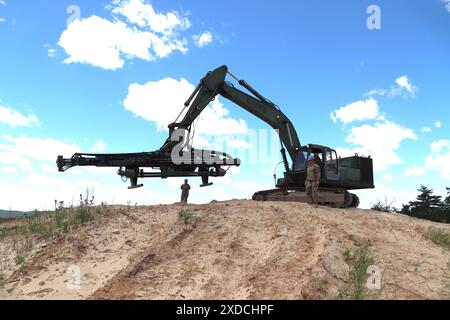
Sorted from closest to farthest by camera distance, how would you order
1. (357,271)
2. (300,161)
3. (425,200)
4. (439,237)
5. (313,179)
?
(357,271) < (439,237) < (313,179) < (300,161) < (425,200)

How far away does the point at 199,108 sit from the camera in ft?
60.9

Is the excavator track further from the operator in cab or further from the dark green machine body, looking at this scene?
the operator in cab

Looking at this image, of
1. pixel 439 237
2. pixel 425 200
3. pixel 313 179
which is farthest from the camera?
pixel 425 200

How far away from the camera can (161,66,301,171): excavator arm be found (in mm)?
18609

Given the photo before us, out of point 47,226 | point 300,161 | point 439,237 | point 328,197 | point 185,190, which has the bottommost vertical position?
point 439,237

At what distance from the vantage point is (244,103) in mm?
19234

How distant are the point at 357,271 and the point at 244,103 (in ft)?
40.0

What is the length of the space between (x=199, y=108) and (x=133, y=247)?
966 cm

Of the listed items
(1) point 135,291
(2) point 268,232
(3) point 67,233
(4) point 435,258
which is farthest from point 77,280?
(4) point 435,258

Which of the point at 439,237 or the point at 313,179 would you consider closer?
the point at 439,237

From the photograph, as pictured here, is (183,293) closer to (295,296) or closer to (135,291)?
(135,291)

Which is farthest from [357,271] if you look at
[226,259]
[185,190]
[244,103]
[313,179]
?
[244,103]

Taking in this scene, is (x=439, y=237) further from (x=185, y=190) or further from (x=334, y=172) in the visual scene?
(x=185, y=190)
